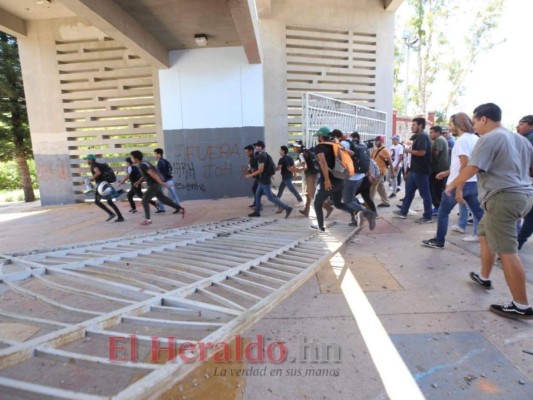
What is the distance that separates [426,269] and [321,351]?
2109 millimetres

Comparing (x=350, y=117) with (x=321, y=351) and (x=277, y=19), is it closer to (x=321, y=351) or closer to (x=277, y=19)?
(x=277, y=19)

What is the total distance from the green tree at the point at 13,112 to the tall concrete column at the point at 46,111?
2712mm

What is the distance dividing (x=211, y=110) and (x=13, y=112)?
30.1 ft

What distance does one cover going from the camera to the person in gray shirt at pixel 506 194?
105 inches

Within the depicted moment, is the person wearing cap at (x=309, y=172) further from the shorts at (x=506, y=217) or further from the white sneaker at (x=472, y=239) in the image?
the shorts at (x=506, y=217)

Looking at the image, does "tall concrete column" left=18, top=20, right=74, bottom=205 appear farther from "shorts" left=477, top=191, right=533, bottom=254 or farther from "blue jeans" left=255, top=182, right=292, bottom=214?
"shorts" left=477, top=191, right=533, bottom=254

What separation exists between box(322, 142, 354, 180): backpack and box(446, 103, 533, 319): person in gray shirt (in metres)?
2.24

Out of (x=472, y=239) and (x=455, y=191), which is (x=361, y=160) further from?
(x=472, y=239)

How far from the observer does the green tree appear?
1302cm

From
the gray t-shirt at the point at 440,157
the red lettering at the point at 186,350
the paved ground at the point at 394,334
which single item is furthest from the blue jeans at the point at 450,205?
the red lettering at the point at 186,350

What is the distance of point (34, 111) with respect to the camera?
11.3 metres

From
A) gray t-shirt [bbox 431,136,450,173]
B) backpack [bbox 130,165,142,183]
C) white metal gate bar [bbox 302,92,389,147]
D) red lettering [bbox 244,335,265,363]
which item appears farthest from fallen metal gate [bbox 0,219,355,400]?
backpack [bbox 130,165,142,183]

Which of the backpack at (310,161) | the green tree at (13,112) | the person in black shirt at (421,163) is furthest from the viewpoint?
the green tree at (13,112)

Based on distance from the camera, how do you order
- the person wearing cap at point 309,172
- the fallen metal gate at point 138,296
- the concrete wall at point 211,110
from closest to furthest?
the fallen metal gate at point 138,296 < the person wearing cap at point 309,172 < the concrete wall at point 211,110
